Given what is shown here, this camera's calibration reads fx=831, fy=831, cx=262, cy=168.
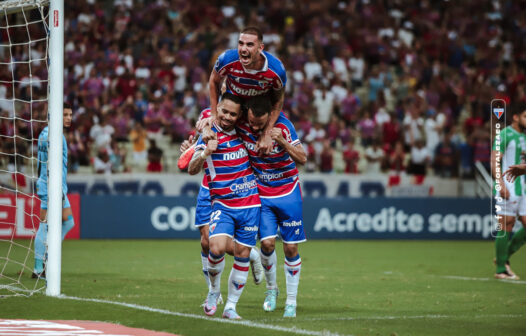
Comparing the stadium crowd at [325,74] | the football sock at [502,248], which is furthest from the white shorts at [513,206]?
the stadium crowd at [325,74]

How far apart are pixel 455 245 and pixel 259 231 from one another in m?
13.1

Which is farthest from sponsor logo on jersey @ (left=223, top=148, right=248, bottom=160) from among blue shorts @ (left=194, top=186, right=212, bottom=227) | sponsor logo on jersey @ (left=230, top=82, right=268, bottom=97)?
blue shorts @ (left=194, top=186, right=212, bottom=227)

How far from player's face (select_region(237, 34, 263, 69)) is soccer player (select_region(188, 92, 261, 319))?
1.41ft

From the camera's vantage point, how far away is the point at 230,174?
7664 millimetres

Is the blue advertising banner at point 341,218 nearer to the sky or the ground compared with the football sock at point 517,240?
nearer to the ground

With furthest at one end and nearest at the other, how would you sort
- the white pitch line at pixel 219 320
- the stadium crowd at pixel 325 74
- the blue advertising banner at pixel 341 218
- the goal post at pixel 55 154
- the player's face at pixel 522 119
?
the stadium crowd at pixel 325 74 → the blue advertising banner at pixel 341 218 → the player's face at pixel 522 119 → the goal post at pixel 55 154 → the white pitch line at pixel 219 320

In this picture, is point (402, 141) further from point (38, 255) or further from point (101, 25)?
point (38, 255)

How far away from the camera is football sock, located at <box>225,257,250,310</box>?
7508 millimetres

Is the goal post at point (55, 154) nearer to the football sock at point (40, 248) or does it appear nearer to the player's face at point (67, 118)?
the player's face at point (67, 118)

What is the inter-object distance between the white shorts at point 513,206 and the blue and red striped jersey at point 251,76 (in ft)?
17.6

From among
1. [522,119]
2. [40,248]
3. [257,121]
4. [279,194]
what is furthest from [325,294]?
[522,119]

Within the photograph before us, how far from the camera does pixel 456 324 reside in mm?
7289

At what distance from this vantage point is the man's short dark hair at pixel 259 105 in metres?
7.75

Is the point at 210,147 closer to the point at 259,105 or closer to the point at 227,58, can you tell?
the point at 259,105
